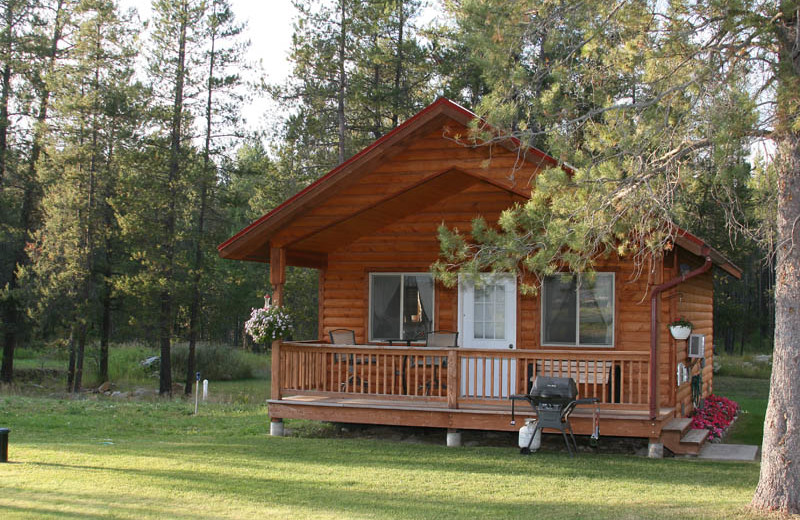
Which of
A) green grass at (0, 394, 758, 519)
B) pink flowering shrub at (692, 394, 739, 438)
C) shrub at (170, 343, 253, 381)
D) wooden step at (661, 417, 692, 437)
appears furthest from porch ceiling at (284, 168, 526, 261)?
shrub at (170, 343, 253, 381)

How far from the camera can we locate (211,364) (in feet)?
89.2

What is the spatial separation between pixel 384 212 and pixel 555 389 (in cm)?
403

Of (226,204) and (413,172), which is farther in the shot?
(226,204)

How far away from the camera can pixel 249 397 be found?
1959 centimetres

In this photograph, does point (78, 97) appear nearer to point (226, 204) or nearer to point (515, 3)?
point (226, 204)

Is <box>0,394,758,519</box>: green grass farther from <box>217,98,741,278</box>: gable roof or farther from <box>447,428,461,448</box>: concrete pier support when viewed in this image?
<box>217,98,741,278</box>: gable roof

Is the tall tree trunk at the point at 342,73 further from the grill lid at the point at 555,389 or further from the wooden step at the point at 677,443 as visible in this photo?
the wooden step at the point at 677,443

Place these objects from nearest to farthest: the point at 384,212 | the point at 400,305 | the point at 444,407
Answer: the point at 444,407, the point at 384,212, the point at 400,305

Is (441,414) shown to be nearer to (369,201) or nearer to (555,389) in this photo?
(555,389)

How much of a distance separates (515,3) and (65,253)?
18.9 meters

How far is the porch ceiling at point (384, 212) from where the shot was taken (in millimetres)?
11133

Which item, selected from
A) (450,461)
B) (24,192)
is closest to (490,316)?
(450,461)

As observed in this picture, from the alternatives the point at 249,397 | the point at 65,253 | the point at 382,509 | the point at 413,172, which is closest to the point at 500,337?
the point at 413,172

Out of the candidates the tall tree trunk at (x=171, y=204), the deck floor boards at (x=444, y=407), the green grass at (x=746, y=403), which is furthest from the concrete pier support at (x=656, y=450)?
the tall tree trunk at (x=171, y=204)
